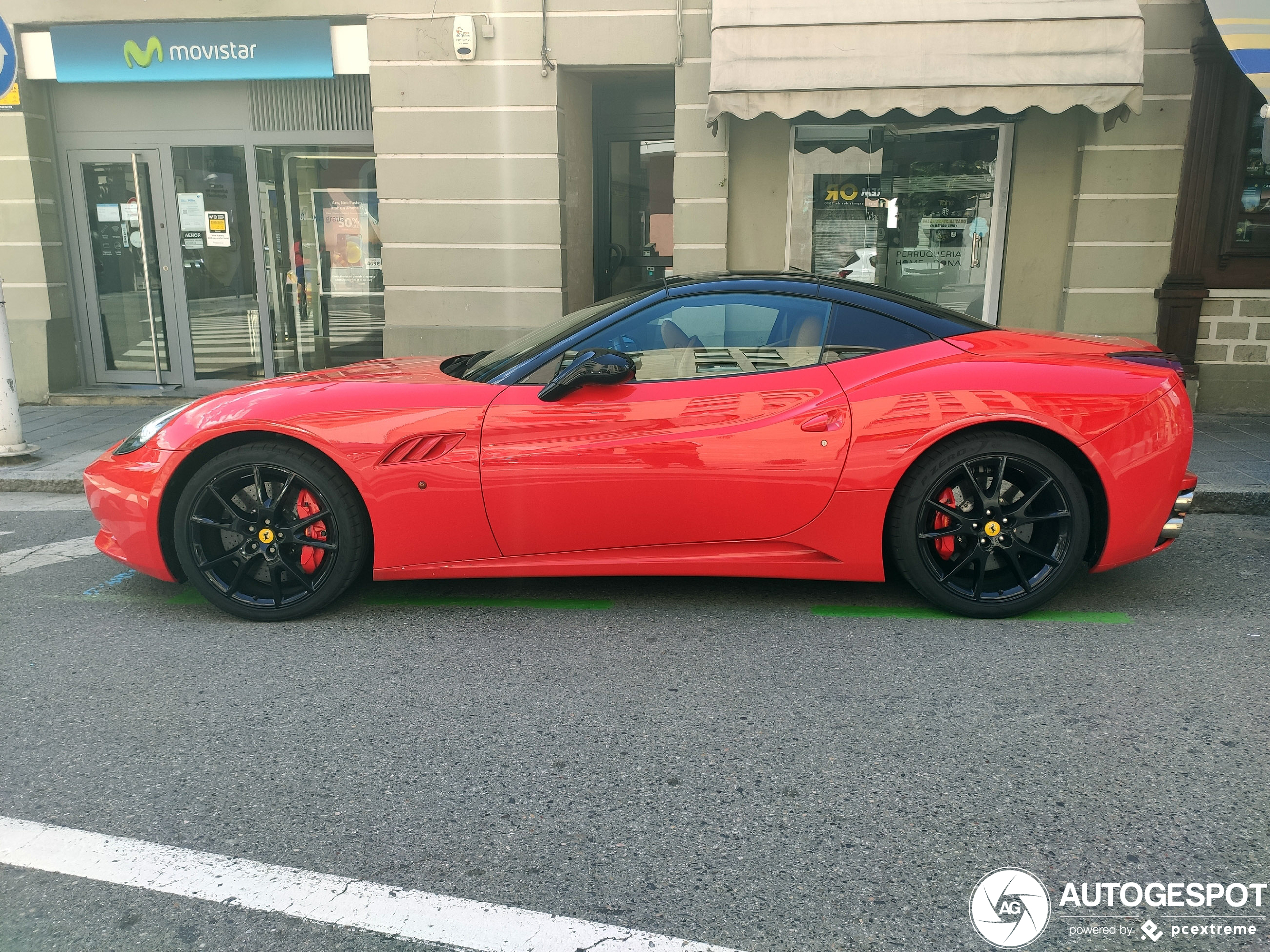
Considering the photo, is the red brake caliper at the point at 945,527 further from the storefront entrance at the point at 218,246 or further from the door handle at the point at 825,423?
the storefront entrance at the point at 218,246

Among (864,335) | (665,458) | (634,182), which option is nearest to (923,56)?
(634,182)

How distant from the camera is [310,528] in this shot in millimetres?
3793

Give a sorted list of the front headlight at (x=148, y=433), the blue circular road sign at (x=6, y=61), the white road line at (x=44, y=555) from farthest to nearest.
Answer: the blue circular road sign at (x=6, y=61)
the white road line at (x=44, y=555)
the front headlight at (x=148, y=433)

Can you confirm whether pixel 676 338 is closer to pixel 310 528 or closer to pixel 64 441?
pixel 310 528

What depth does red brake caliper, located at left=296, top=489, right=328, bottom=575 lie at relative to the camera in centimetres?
379

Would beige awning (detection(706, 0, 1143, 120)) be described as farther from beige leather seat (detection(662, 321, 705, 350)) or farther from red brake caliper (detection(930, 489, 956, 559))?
red brake caliper (detection(930, 489, 956, 559))

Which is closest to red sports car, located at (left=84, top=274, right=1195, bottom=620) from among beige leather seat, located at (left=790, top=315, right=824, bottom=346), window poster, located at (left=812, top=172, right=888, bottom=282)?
beige leather seat, located at (left=790, top=315, right=824, bottom=346)

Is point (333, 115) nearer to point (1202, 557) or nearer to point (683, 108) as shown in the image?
point (683, 108)

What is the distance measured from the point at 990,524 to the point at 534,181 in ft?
20.2

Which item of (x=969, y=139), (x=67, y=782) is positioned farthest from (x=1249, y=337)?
(x=67, y=782)

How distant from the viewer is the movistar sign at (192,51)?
28.7 ft

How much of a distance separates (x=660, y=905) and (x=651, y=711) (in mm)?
942

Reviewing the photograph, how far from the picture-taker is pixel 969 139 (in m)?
8.61

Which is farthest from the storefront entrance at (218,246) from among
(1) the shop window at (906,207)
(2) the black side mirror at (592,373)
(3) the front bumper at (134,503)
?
(2) the black side mirror at (592,373)
